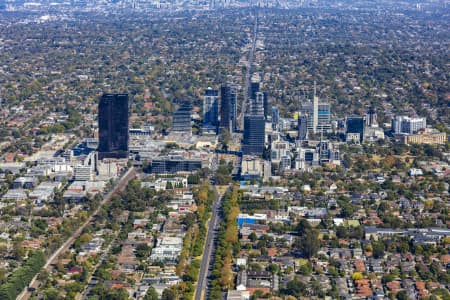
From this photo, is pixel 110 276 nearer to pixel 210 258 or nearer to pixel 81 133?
pixel 210 258

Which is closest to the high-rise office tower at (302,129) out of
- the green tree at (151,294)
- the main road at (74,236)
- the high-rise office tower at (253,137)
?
the high-rise office tower at (253,137)

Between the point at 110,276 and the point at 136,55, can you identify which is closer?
the point at 110,276

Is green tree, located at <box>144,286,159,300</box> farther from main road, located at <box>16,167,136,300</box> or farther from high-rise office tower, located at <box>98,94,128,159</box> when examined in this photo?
high-rise office tower, located at <box>98,94,128,159</box>

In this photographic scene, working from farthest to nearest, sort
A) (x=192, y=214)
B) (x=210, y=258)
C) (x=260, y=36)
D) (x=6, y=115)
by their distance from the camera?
(x=260, y=36)
(x=6, y=115)
(x=192, y=214)
(x=210, y=258)

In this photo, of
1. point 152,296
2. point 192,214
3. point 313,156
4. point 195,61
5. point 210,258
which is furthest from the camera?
point 195,61

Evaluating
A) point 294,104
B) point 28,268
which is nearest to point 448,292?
point 28,268

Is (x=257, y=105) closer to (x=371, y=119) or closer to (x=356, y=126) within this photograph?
(x=356, y=126)
